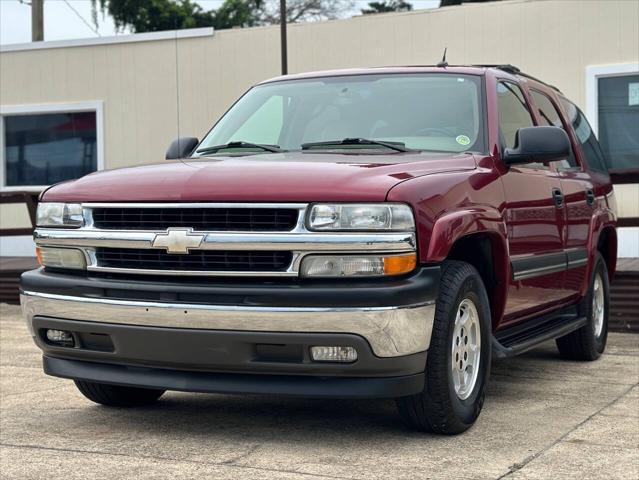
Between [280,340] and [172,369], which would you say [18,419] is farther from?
[280,340]

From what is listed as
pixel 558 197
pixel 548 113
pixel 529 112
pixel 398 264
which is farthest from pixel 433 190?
pixel 548 113

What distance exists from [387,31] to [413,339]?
9640 millimetres

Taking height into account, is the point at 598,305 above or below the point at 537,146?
below

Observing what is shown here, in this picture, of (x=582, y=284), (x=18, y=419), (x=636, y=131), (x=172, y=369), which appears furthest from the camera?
(x=636, y=131)

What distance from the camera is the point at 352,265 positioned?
15.7 feet

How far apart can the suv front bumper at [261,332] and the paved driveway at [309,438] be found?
29 cm

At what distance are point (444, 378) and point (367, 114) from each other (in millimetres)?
1807

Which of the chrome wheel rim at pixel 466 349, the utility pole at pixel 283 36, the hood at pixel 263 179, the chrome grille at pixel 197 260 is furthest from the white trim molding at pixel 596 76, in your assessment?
the chrome grille at pixel 197 260

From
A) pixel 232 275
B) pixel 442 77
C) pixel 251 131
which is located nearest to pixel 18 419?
pixel 232 275

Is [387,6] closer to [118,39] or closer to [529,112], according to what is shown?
[118,39]

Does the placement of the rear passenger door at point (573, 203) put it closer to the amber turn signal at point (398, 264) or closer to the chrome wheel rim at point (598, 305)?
the chrome wheel rim at point (598, 305)

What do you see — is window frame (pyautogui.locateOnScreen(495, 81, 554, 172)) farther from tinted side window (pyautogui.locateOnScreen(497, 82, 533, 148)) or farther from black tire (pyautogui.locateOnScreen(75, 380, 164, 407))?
black tire (pyautogui.locateOnScreen(75, 380, 164, 407))

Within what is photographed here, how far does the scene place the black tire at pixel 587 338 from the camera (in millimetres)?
7688

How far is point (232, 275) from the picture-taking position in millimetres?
4898
